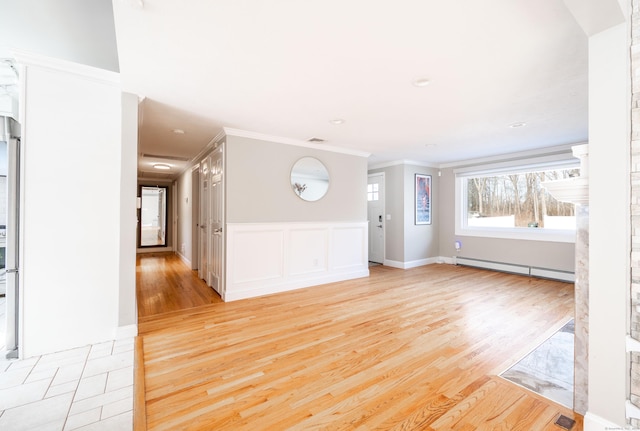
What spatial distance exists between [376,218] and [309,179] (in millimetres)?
2694

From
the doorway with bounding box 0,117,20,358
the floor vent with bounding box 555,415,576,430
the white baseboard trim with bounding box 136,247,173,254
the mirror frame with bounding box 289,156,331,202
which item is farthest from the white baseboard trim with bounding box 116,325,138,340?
the white baseboard trim with bounding box 136,247,173,254

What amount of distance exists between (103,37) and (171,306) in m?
3.02

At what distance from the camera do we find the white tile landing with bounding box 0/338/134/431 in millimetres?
1606

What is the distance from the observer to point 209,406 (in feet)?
5.73

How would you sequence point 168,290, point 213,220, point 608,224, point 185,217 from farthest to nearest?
point 185,217 → point 213,220 → point 168,290 → point 608,224

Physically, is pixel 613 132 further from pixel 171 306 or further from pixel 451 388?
pixel 171 306

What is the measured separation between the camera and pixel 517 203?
18.1ft

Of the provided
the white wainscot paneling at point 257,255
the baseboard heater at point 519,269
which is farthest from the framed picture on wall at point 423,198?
the white wainscot paneling at point 257,255

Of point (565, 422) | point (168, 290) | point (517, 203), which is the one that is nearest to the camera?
point (565, 422)

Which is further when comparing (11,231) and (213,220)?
(213,220)

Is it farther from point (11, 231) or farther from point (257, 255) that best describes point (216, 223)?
point (11, 231)

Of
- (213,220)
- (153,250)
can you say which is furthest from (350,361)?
(153,250)

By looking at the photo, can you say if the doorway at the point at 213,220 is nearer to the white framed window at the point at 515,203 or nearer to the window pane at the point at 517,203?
the white framed window at the point at 515,203

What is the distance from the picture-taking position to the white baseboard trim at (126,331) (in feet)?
8.60
